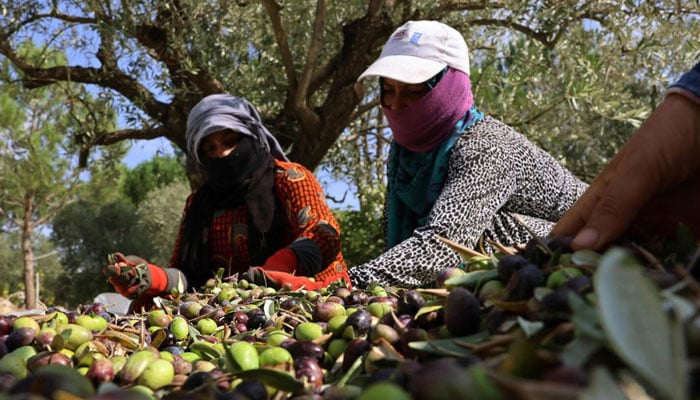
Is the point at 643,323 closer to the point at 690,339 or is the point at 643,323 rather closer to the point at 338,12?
the point at 690,339

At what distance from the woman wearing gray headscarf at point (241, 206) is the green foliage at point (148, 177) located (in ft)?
72.3

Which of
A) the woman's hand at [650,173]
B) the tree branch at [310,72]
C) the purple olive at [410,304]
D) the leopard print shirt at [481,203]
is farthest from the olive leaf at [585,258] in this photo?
the tree branch at [310,72]

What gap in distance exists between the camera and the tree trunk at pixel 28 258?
13.0m

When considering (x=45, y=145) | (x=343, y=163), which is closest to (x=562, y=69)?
(x=343, y=163)

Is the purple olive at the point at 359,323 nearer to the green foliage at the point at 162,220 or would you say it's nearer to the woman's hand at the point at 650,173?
the woman's hand at the point at 650,173

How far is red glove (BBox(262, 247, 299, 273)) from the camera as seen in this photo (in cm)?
317

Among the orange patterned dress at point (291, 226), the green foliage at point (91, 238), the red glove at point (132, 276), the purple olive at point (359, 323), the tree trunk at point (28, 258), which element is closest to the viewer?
the purple olive at point (359, 323)

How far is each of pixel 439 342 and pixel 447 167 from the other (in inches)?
79.9

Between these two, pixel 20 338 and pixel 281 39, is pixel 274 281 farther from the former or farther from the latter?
pixel 281 39

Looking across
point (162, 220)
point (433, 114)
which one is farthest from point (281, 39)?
point (162, 220)

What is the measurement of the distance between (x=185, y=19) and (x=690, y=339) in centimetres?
679

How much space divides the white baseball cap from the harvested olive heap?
1.42 m

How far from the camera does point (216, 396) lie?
2.38ft

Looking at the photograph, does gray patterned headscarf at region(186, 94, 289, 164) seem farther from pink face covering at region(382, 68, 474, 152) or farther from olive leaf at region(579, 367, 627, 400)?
olive leaf at region(579, 367, 627, 400)
